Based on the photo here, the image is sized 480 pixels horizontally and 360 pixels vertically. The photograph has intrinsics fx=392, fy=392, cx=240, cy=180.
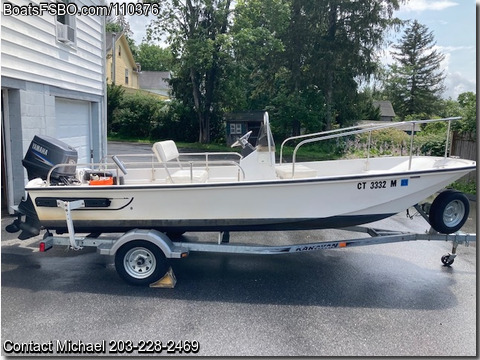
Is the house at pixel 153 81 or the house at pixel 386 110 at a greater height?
the house at pixel 153 81

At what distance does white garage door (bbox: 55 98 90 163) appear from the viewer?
28.0ft

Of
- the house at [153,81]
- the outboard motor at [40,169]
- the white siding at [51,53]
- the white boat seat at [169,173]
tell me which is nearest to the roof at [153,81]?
the house at [153,81]

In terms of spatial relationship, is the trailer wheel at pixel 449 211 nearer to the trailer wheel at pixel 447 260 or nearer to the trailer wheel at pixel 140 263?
the trailer wheel at pixel 447 260

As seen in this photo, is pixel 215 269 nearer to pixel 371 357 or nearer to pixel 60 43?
pixel 371 357

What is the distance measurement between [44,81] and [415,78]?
156ft

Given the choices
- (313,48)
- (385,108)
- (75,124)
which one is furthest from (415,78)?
(75,124)

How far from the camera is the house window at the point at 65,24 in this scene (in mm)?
8077

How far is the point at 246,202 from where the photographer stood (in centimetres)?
454

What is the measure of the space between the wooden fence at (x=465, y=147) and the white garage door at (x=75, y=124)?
10547 mm

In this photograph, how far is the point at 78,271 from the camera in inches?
196

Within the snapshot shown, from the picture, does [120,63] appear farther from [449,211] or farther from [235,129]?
[449,211]

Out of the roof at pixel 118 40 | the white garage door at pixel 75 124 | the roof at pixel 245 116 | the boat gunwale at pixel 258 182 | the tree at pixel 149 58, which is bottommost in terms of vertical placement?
the boat gunwale at pixel 258 182

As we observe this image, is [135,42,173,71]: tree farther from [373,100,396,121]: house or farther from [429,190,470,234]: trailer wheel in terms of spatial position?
[429,190,470,234]: trailer wheel

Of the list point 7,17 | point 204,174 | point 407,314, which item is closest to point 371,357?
point 407,314
